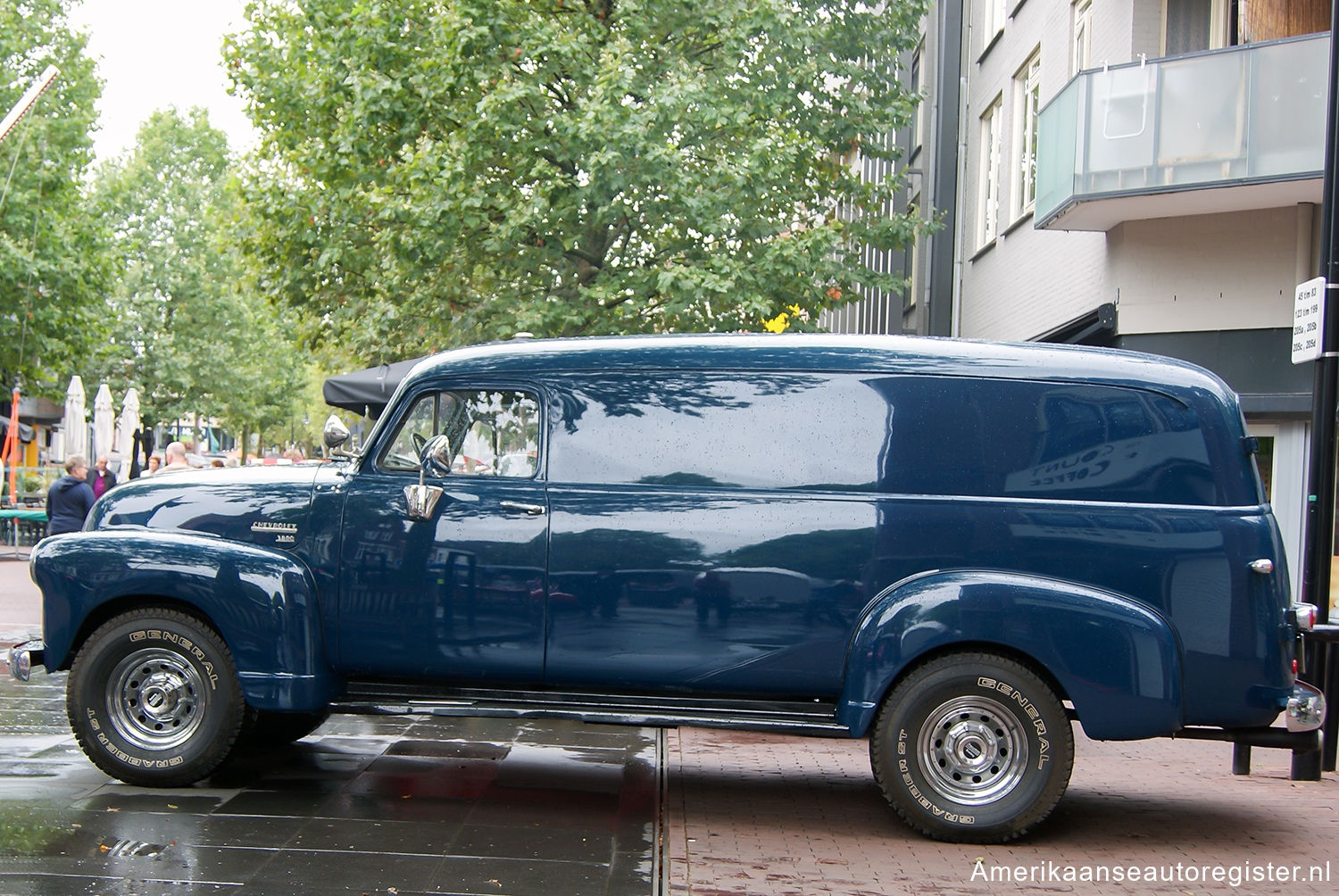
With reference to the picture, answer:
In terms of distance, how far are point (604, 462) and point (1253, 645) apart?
10.3 feet

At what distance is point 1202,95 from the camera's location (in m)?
12.7

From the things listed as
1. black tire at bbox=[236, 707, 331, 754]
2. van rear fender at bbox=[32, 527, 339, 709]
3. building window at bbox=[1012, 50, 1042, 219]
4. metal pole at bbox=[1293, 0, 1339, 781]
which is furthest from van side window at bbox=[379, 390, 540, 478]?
building window at bbox=[1012, 50, 1042, 219]

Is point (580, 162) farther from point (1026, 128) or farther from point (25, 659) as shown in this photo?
point (25, 659)

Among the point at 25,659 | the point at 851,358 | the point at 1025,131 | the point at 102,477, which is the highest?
the point at 1025,131

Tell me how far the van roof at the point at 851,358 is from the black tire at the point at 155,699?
1862 millimetres

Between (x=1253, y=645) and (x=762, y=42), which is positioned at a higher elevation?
(x=762, y=42)

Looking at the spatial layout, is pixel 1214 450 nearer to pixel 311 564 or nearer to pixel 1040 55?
pixel 311 564

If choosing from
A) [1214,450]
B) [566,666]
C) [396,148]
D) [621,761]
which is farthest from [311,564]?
[396,148]

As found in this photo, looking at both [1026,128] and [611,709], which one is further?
[1026,128]

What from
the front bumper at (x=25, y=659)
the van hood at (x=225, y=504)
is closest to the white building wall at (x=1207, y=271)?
the van hood at (x=225, y=504)

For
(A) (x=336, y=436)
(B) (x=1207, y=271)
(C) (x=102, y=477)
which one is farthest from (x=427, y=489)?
(C) (x=102, y=477)

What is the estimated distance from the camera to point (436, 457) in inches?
270

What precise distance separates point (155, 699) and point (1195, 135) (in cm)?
1006

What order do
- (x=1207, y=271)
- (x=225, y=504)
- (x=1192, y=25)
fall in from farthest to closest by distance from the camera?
(x=1192, y=25) → (x=1207, y=271) → (x=225, y=504)
